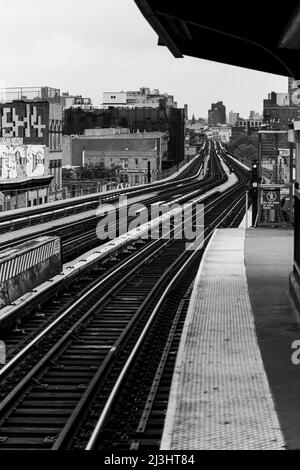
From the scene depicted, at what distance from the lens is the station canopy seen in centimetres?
1464

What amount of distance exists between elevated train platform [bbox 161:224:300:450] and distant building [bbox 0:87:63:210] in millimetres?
27705

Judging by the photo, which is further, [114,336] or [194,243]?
[194,243]

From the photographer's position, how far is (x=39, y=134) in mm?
71438

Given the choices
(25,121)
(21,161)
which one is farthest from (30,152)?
(25,121)

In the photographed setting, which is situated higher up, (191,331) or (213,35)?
(213,35)

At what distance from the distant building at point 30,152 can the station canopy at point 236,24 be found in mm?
26801

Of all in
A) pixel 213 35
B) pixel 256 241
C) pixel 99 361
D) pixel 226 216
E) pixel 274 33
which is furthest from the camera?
pixel 226 216

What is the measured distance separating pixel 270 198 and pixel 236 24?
2135 cm

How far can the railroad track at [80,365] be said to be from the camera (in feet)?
33.9

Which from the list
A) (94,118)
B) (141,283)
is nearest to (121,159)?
(94,118)

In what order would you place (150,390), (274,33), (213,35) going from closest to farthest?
1. (150,390)
2. (274,33)
3. (213,35)

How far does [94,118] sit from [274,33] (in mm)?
113543

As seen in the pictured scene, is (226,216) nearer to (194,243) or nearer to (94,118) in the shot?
(194,243)

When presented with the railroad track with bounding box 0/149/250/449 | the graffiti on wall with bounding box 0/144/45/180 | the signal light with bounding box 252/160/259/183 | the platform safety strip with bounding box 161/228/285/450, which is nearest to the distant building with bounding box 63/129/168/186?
the graffiti on wall with bounding box 0/144/45/180
